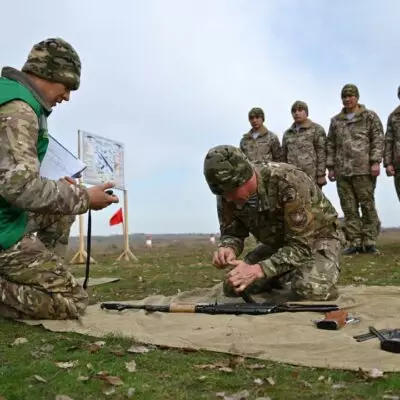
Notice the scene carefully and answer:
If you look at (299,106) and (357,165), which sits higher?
(299,106)

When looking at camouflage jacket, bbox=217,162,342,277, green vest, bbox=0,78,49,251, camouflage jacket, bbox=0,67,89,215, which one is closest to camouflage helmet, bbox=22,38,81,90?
green vest, bbox=0,78,49,251

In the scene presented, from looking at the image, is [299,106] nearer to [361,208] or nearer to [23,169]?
[361,208]

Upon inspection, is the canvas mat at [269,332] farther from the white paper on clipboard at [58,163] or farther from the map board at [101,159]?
the map board at [101,159]

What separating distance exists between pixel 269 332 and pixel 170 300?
1.93m

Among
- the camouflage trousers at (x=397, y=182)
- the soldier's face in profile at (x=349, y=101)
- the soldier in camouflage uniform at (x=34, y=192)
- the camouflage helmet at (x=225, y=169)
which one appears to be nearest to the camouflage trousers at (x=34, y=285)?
the soldier in camouflage uniform at (x=34, y=192)

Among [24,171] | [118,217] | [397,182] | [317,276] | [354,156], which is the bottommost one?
[317,276]

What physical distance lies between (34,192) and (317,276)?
275 cm

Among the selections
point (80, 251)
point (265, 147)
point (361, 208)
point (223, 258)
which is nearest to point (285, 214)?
point (223, 258)

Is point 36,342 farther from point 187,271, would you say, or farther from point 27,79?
point 187,271

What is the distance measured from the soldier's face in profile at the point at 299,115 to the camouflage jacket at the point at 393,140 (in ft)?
5.36

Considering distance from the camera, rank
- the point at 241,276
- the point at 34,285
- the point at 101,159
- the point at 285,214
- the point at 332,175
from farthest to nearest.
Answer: the point at 101,159
the point at 332,175
the point at 285,214
the point at 241,276
the point at 34,285

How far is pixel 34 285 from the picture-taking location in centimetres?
468

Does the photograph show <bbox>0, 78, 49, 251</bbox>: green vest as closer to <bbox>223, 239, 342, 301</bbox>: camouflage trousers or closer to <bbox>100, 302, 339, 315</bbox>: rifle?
<bbox>100, 302, 339, 315</bbox>: rifle

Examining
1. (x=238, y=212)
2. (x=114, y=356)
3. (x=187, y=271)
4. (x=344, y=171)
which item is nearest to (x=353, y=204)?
(x=344, y=171)
